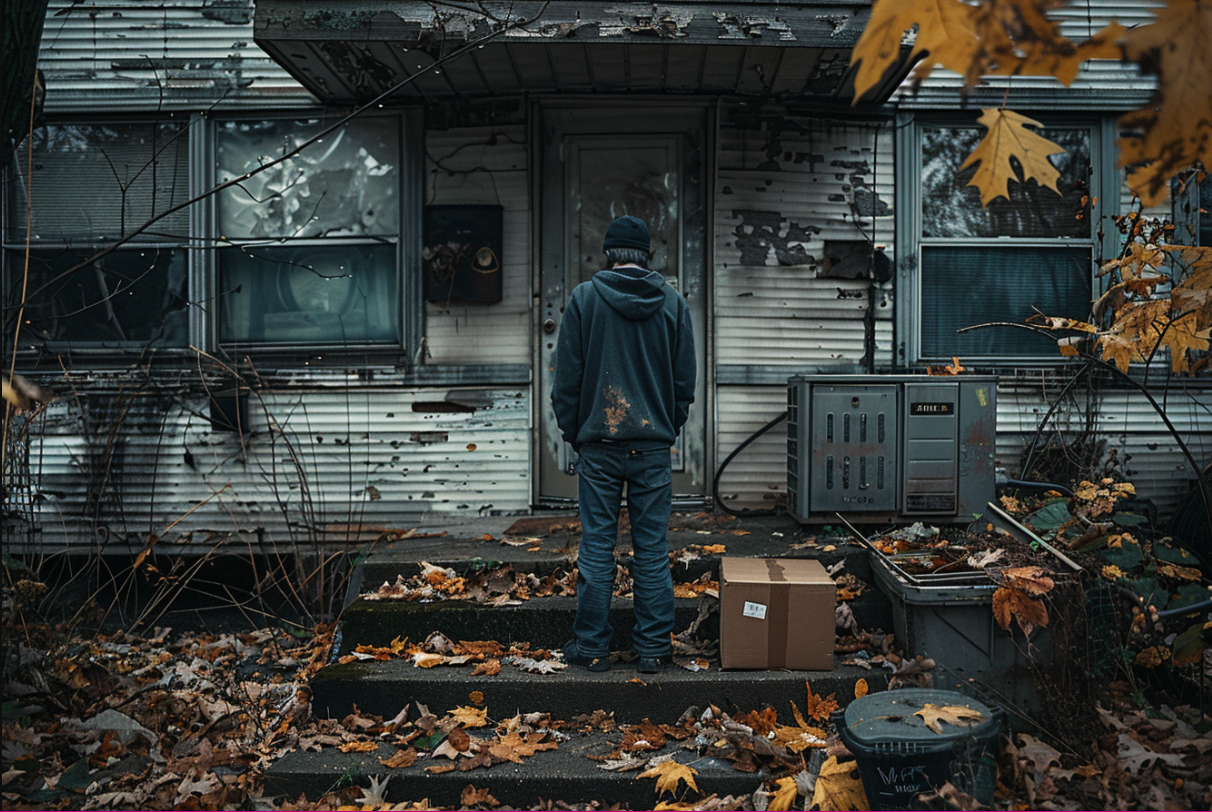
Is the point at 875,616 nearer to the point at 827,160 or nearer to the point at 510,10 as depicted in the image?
the point at 827,160

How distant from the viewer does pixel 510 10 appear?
4977mm

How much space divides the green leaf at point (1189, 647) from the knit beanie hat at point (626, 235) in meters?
3.27

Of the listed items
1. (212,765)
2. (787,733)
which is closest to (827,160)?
(787,733)

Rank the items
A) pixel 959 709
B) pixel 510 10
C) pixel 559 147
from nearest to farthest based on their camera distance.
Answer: pixel 959 709, pixel 510 10, pixel 559 147

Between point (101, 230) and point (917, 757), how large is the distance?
6.78 meters

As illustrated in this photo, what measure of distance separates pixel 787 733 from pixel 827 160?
446cm

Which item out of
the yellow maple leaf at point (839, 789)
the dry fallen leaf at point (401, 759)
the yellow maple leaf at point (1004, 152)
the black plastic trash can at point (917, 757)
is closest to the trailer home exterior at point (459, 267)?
the dry fallen leaf at point (401, 759)

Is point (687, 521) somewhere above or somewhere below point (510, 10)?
below

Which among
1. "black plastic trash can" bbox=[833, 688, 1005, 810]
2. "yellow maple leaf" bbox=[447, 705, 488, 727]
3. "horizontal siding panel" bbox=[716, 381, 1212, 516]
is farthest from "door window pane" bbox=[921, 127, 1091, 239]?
"yellow maple leaf" bbox=[447, 705, 488, 727]

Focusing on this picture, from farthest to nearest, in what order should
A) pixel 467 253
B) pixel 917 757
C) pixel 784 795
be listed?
pixel 467 253
pixel 784 795
pixel 917 757

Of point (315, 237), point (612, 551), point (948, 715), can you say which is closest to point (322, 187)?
point (315, 237)

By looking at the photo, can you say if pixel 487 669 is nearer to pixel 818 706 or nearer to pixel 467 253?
pixel 818 706

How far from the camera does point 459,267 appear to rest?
6.30 m

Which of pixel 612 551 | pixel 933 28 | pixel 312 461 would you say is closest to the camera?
pixel 933 28
